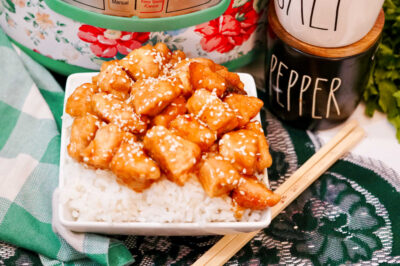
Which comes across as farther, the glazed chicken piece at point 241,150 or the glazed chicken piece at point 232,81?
the glazed chicken piece at point 232,81

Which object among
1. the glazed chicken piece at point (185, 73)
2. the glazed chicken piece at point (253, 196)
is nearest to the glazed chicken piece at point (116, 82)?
the glazed chicken piece at point (185, 73)

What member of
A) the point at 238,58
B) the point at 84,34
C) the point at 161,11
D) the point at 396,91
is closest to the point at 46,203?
the point at 84,34

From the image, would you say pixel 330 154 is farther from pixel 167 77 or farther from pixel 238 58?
pixel 167 77

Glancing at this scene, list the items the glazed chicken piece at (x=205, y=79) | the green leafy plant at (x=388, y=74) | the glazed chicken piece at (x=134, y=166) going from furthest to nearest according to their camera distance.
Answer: the green leafy plant at (x=388, y=74), the glazed chicken piece at (x=205, y=79), the glazed chicken piece at (x=134, y=166)

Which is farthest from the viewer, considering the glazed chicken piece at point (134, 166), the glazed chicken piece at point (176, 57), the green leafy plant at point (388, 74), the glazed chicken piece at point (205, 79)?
the green leafy plant at point (388, 74)

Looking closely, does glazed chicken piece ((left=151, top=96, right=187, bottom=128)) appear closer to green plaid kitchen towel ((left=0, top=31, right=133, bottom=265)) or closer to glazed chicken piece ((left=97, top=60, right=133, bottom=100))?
glazed chicken piece ((left=97, top=60, right=133, bottom=100))

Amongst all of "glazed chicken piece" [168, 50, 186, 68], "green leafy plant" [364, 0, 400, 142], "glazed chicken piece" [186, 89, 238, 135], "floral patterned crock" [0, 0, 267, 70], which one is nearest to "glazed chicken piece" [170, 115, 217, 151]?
"glazed chicken piece" [186, 89, 238, 135]

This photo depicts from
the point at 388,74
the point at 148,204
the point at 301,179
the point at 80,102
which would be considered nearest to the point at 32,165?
the point at 80,102

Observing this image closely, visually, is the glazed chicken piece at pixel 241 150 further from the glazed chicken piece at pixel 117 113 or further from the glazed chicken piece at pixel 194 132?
the glazed chicken piece at pixel 117 113
